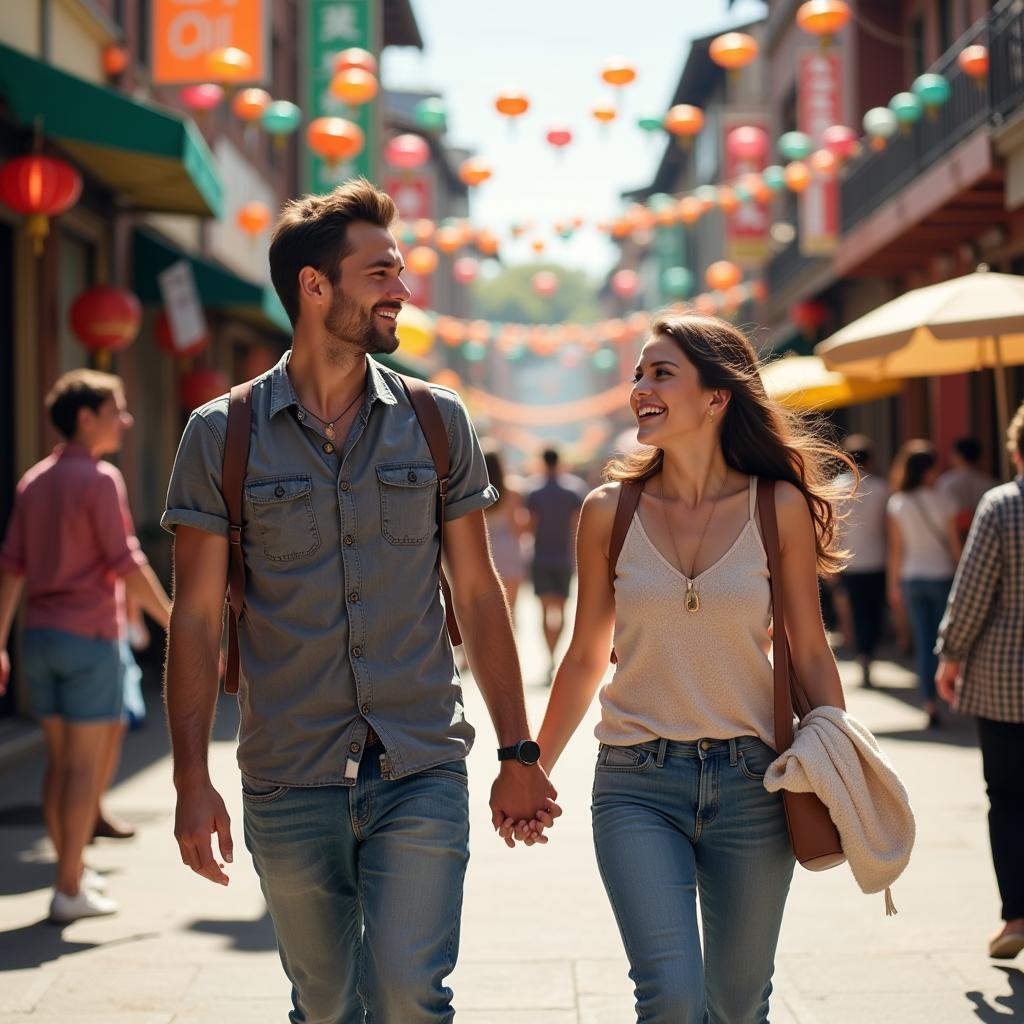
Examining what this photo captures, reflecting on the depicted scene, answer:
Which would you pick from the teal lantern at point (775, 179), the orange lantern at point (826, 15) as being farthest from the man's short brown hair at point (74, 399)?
the teal lantern at point (775, 179)

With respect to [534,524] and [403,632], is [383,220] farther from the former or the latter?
[534,524]

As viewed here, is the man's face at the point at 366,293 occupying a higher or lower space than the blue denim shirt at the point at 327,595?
higher

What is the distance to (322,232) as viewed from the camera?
12.6ft

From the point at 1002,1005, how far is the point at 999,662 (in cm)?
120

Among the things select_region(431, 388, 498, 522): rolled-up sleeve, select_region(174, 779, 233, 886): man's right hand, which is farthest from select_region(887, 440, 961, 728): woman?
select_region(174, 779, 233, 886): man's right hand

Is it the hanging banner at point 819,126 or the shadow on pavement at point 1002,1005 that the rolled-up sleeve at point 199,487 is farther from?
the hanging banner at point 819,126

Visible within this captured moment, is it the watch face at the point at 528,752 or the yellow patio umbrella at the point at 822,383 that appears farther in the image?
the yellow patio umbrella at the point at 822,383

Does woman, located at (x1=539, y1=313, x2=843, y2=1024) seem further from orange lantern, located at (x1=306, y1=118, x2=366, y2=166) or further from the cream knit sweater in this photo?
orange lantern, located at (x1=306, y1=118, x2=366, y2=166)

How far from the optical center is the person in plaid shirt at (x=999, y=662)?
235 inches

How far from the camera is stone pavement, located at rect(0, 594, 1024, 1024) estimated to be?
5.46 meters

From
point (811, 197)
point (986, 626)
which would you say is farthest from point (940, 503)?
point (811, 197)

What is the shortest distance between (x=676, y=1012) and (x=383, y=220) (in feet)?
6.01

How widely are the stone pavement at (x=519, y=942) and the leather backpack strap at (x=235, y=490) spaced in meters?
2.00

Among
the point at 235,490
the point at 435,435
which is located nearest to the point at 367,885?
the point at 235,490
